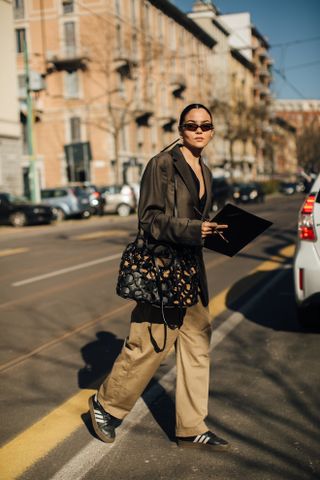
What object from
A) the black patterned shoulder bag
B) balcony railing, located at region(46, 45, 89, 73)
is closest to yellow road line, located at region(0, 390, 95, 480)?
the black patterned shoulder bag

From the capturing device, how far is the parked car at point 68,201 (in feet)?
101

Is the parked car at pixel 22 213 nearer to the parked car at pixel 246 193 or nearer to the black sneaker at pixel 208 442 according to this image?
the parked car at pixel 246 193

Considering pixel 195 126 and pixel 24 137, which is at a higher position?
pixel 24 137

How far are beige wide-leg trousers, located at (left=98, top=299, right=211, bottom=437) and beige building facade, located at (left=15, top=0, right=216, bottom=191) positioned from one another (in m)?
39.3

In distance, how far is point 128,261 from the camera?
3613 millimetres

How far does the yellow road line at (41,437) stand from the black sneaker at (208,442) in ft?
2.43

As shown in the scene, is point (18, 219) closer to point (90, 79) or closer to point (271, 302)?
point (271, 302)

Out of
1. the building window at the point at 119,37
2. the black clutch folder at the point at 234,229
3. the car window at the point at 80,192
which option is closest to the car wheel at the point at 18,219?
the car window at the point at 80,192

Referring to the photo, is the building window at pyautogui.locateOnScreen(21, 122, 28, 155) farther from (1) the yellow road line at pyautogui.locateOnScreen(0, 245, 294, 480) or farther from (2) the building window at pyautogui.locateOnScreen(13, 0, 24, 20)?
(1) the yellow road line at pyautogui.locateOnScreen(0, 245, 294, 480)

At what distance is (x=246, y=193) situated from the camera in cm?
4544

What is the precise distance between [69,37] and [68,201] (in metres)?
20.3

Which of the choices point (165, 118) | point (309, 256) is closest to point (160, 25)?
point (165, 118)

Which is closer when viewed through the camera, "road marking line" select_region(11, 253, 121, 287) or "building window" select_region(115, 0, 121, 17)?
"road marking line" select_region(11, 253, 121, 287)

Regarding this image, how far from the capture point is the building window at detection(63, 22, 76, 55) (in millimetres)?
46531
